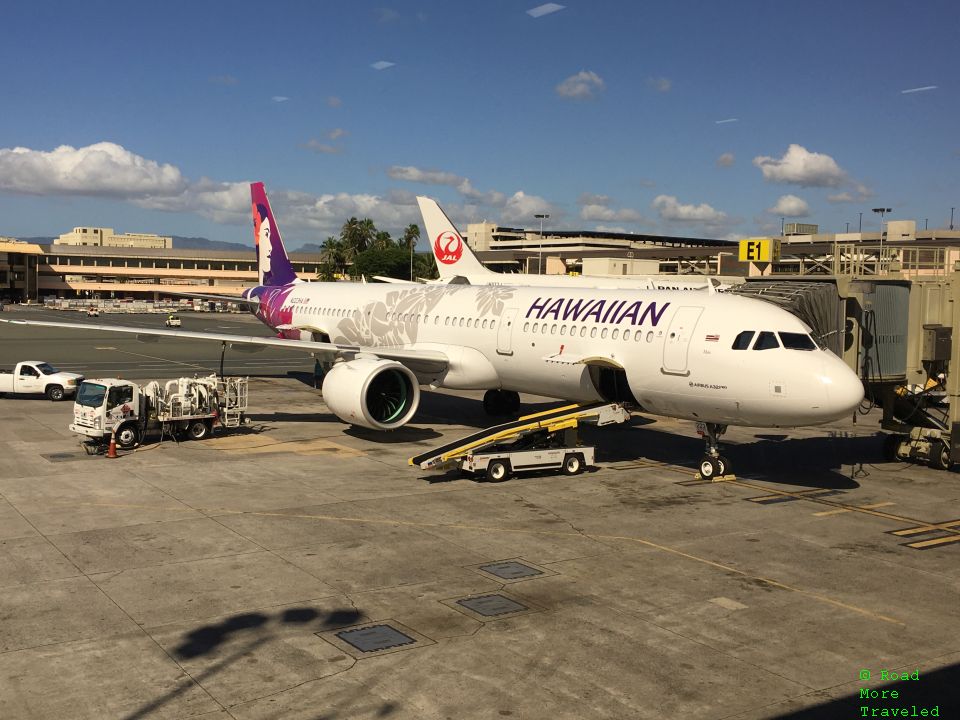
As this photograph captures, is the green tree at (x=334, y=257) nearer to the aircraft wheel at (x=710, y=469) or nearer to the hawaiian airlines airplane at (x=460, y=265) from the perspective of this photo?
the hawaiian airlines airplane at (x=460, y=265)

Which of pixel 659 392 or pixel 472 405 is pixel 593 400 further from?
pixel 472 405

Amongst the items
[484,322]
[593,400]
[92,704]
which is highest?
[484,322]

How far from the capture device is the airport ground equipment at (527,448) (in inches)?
988

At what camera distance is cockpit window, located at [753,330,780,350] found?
23141mm

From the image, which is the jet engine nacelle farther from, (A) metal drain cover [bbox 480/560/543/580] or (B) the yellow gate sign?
(B) the yellow gate sign

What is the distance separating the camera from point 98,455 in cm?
2752

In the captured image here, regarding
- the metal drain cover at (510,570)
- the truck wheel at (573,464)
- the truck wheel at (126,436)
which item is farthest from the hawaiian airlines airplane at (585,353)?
the metal drain cover at (510,570)

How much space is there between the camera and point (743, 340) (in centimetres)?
2352

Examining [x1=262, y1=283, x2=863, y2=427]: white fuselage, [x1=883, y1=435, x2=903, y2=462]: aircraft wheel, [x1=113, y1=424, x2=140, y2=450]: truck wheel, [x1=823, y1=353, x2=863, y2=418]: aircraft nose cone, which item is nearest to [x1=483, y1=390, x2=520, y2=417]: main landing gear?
[x1=262, y1=283, x2=863, y2=427]: white fuselage

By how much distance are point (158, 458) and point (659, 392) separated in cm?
1497

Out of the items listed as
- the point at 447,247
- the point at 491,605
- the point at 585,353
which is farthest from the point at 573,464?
the point at 447,247

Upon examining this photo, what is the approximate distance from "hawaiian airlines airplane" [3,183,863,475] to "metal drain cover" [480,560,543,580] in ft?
28.9

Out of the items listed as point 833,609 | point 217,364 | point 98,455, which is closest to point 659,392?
point 833,609

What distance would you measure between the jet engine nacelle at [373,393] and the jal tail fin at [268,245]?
19426 mm
